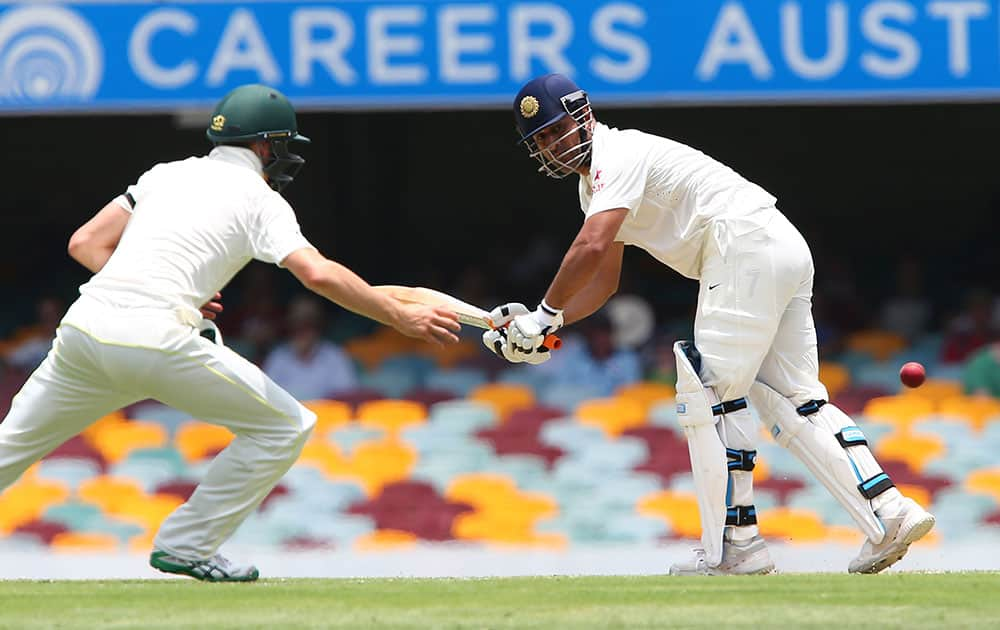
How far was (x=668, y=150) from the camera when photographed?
6.19 meters

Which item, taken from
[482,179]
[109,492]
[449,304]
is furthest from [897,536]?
[482,179]

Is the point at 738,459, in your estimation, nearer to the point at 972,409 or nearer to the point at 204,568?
the point at 204,568

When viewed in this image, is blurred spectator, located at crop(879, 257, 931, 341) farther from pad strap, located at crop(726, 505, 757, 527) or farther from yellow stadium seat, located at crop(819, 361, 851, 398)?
pad strap, located at crop(726, 505, 757, 527)

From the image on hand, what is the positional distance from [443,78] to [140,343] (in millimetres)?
5701

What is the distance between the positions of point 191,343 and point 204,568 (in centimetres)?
83

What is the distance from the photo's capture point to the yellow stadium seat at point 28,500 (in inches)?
377

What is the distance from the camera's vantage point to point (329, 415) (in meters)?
10.6

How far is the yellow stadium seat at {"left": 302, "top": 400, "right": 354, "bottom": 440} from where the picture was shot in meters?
10.4

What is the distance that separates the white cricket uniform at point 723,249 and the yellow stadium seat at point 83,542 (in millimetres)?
4176

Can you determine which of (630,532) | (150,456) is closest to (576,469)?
(630,532)

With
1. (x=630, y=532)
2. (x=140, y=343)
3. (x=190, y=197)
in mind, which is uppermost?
(x=190, y=197)

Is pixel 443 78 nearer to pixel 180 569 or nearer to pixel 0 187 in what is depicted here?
pixel 180 569

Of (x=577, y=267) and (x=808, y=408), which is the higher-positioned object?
(x=577, y=267)

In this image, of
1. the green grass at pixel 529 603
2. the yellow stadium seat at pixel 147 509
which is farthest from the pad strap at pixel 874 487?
the yellow stadium seat at pixel 147 509
